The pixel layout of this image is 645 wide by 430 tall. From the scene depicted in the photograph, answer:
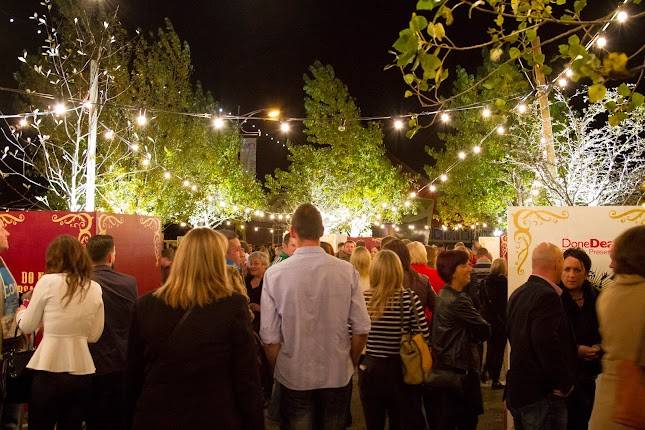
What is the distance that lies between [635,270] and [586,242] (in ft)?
12.2

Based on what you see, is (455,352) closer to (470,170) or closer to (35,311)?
(35,311)

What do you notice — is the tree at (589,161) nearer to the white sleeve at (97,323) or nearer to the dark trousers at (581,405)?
the dark trousers at (581,405)

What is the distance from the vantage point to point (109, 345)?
5027mm

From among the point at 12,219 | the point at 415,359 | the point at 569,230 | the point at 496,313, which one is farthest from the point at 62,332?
the point at 496,313

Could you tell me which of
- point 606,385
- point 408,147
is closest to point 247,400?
point 606,385

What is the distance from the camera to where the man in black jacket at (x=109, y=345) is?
5.00m

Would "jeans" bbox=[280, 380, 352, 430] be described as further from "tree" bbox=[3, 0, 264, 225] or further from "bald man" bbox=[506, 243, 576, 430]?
"tree" bbox=[3, 0, 264, 225]

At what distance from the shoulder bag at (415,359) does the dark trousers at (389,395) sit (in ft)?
0.36

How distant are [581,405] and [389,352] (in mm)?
1603

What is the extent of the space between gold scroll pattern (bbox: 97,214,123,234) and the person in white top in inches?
134

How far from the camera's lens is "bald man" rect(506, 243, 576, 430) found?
14.1 ft

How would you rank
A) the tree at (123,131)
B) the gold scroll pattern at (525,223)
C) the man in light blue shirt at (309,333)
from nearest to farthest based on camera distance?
the man in light blue shirt at (309,333) → the gold scroll pattern at (525,223) → the tree at (123,131)

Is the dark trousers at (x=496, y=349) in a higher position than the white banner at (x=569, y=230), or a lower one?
lower

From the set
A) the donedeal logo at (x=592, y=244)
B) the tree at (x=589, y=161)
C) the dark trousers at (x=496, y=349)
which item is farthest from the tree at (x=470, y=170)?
the donedeal logo at (x=592, y=244)
